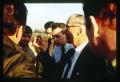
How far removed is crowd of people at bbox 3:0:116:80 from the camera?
6.63m

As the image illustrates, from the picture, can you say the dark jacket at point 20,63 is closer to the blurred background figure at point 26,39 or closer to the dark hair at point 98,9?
the blurred background figure at point 26,39

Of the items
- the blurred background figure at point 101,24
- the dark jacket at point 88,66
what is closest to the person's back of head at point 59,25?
the blurred background figure at point 101,24

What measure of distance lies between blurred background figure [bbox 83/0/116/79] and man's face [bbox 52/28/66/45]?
412 millimetres

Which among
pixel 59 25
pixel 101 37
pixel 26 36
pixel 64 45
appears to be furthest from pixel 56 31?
pixel 101 37

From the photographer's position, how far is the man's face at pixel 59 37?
6719 millimetres

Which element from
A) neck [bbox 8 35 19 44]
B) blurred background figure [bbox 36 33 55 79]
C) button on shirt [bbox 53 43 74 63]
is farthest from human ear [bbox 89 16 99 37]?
neck [bbox 8 35 19 44]

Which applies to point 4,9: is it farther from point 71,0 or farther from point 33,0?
point 71,0

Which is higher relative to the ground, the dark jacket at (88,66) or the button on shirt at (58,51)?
the button on shirt at (58,51)

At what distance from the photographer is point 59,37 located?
6.73 meters

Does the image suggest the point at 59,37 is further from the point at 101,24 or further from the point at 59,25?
the point at 101,24

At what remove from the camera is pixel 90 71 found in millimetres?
6621

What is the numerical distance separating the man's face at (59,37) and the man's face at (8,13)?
748 millimetres

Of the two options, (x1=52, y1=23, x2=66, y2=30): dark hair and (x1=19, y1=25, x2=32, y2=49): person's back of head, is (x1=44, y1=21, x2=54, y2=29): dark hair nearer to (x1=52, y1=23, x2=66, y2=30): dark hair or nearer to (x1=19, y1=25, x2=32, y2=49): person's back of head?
(x1=52, y1=23, x2=66, y2=30): dark hair

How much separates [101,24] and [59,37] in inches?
28.2
